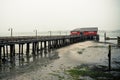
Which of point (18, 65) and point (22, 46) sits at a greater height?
point (22, 46)

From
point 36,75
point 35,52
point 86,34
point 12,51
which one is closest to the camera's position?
point 36,75

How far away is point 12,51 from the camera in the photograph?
1239 inches

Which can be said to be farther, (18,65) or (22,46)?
(22,46)

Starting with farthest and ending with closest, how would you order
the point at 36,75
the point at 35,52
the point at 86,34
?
the point at 86,34
the point at 35,52
the point at 36,75

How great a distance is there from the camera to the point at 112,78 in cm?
1930

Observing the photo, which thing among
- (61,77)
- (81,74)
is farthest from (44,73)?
(81,74)

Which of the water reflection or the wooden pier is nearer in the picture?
the water reflection

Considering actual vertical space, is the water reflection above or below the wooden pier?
below

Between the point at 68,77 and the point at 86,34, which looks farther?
the point at 86,34

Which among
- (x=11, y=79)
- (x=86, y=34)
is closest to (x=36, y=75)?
(x=11, y=79)

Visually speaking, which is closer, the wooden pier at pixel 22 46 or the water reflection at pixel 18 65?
the water reflection at pixel 18 65

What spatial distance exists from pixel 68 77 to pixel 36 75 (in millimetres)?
3647

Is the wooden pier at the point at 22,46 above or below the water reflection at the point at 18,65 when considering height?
above

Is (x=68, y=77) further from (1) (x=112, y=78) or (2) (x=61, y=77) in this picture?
(1) (x=112, y=78)
